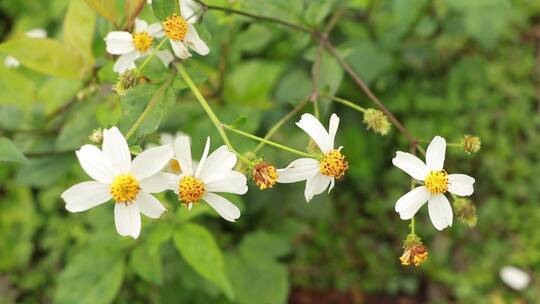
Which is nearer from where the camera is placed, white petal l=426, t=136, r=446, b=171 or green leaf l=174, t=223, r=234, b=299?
white petal l=426, t=136, r=446, b=171

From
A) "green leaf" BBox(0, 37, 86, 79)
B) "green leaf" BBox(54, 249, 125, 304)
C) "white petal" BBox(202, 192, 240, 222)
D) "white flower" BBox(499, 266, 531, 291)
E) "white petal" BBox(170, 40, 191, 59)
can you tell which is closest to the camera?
"white petal" BBox(202, 192, 240, 222)

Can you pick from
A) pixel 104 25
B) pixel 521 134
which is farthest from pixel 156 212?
Result: pixel 521 134

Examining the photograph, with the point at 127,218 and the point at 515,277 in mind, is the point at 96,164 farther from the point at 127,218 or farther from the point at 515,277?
the point at 515,277

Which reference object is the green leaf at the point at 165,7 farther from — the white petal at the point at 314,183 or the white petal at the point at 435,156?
the white petal at the point at 435,156

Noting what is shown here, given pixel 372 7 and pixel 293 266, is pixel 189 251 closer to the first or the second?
pixel 293 266

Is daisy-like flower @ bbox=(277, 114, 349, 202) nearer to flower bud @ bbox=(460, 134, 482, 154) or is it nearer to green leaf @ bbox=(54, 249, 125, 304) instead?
flower bud @ bbox=(460, 134, 482, 154)

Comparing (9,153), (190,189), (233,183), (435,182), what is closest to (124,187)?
(190,189)

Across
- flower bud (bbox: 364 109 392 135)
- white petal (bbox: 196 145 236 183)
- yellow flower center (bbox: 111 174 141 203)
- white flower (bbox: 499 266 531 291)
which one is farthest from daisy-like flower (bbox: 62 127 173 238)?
white flower (bbox: 499 266 531 291)
